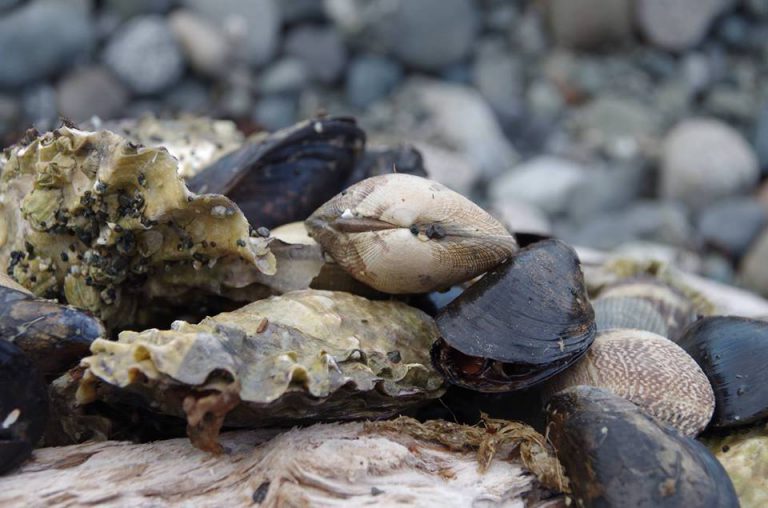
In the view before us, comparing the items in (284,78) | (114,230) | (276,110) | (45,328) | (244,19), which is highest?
(244,19)

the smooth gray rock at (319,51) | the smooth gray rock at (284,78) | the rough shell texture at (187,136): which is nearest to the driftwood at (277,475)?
the rough shell texture at (187,136)

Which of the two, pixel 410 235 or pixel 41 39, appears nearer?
pixel 410 235

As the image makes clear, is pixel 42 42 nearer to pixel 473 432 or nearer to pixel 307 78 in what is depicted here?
pixel 307 78

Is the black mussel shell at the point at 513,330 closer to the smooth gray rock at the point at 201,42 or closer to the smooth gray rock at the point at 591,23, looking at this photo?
the smooth gray rock at the point at 201,42

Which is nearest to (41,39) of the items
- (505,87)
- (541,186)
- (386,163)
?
(505,87)

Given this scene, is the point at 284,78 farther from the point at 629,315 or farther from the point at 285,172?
the point at 629,315

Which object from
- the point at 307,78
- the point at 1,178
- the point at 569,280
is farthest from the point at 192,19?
the point at 569,280

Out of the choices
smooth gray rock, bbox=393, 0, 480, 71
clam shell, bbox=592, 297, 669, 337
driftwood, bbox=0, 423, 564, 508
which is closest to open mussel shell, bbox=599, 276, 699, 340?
clam shell, bbox=592, 297, 669, 337
